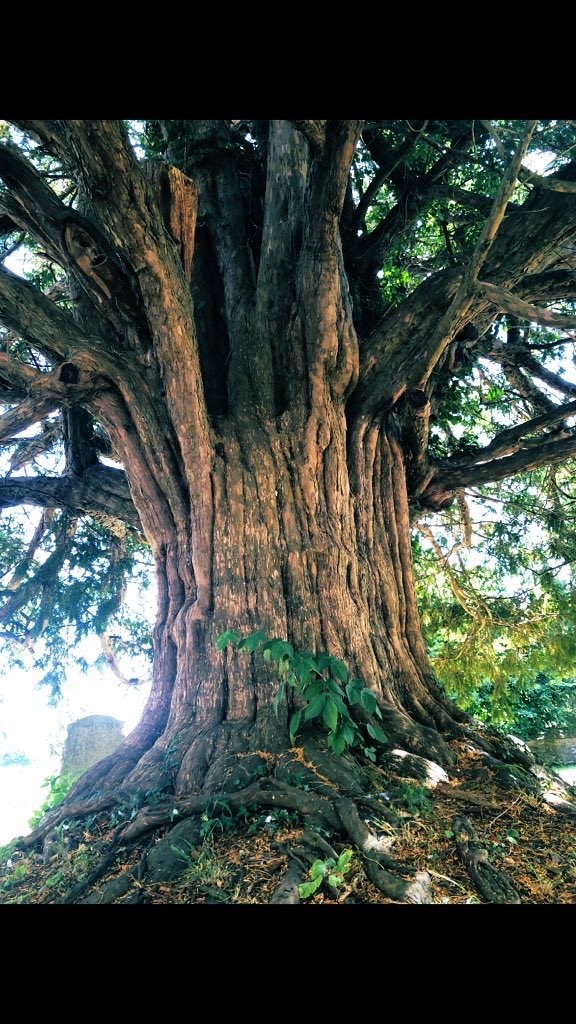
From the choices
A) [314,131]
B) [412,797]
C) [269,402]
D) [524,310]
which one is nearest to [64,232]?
[314,131]

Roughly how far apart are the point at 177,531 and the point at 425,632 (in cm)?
439

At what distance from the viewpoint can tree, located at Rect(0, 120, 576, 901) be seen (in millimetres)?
3145

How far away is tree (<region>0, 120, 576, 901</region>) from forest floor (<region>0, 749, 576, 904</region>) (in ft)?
0.51

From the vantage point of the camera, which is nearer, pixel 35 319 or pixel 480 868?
pixel 480 868

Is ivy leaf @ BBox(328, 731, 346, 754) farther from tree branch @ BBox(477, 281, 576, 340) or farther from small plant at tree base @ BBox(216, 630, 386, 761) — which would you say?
tree branch @ BBox(477, 281, 576, 340)

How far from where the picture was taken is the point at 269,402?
427 cm

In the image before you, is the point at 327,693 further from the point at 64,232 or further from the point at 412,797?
the point at 64,232

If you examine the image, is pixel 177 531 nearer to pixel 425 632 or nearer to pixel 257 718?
pixel 257 718

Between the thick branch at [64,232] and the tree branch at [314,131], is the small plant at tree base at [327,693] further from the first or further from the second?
the tree branch at [314,131]

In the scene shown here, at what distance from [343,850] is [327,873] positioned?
0.74 ft

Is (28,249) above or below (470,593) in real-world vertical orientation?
above

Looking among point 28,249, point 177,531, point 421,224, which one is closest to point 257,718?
point 177,531

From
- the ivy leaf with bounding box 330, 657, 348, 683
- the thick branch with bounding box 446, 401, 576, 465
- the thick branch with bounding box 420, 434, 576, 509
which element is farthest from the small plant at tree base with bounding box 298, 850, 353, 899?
the thick branch with bounding box 446, 401, 576, 465
